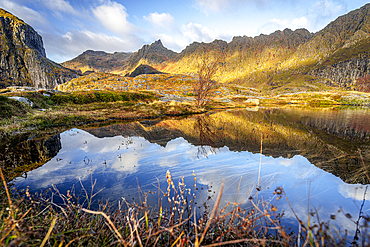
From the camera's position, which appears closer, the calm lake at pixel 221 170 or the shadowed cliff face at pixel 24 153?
the calm lake at pixel 221 170

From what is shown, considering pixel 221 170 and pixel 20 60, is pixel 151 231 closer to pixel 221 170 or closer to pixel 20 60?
pixel 221 170

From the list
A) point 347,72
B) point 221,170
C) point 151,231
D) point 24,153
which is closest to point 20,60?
point 24,153

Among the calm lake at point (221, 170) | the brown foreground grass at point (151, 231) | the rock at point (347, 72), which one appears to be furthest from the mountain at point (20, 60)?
the rock at point (347, 72)

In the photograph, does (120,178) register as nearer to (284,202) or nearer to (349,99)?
(284,202)

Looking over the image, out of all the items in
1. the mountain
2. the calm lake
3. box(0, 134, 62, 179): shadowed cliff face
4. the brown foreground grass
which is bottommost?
the calm lake

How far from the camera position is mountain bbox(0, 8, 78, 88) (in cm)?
11075

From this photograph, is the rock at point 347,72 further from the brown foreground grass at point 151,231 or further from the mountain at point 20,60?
the mountain at point 20,60

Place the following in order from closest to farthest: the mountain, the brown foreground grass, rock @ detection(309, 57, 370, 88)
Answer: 1. the brown foreground grass
2. the mountain
3. rock @ detection(309, 57, 370, 88)

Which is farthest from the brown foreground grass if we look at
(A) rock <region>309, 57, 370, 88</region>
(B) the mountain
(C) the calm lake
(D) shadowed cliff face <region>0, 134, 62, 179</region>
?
(A) rock <region>309, 57, 370, 88</region>

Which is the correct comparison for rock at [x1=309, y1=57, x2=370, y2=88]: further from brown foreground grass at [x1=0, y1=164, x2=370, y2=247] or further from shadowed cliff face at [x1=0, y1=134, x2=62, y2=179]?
shadowed cliff face at [x1=0, y1=134, x2=62, y2=179]

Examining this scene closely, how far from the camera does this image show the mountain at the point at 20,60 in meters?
111

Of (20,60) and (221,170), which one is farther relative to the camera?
(20,60)

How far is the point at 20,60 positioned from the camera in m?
116

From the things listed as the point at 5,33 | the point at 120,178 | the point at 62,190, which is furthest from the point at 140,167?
the point at 5,33
